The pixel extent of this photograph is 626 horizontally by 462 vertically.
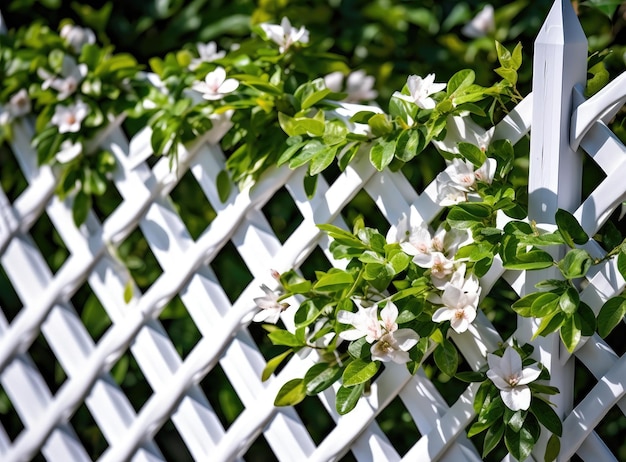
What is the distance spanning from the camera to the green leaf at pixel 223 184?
53.4 inches

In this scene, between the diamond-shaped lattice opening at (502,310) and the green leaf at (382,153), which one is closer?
the green leaf at (382,153)

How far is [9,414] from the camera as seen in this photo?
1.97 metres

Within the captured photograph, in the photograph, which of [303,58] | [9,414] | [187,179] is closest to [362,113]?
[303,58]

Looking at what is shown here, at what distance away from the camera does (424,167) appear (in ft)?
5.75

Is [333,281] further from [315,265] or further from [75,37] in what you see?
[75,37]

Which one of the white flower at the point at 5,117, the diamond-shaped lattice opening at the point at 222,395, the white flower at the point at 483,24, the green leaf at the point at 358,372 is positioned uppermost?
the white flower at the point at 5,117

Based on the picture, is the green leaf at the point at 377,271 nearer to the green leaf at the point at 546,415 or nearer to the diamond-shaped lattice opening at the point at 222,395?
the green leaf at the point at 546,415

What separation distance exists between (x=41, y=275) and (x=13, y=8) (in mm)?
694

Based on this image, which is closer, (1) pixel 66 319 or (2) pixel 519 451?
(2) pixel 519 451

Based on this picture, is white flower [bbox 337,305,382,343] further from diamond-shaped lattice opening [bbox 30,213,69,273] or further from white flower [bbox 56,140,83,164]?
diamond-shaped lattice opening [bbox 30,213,69,273]

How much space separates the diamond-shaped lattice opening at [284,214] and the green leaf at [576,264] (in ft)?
2.66

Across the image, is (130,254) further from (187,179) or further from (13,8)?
(13,8)

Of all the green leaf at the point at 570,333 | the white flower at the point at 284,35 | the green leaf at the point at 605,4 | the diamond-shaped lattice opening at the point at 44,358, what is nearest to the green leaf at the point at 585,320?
the green leaf at the point at 570,333

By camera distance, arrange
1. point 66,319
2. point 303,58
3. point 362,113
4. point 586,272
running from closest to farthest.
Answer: point 586,272 → point 362,113 → point 303,58 → point 66,319
